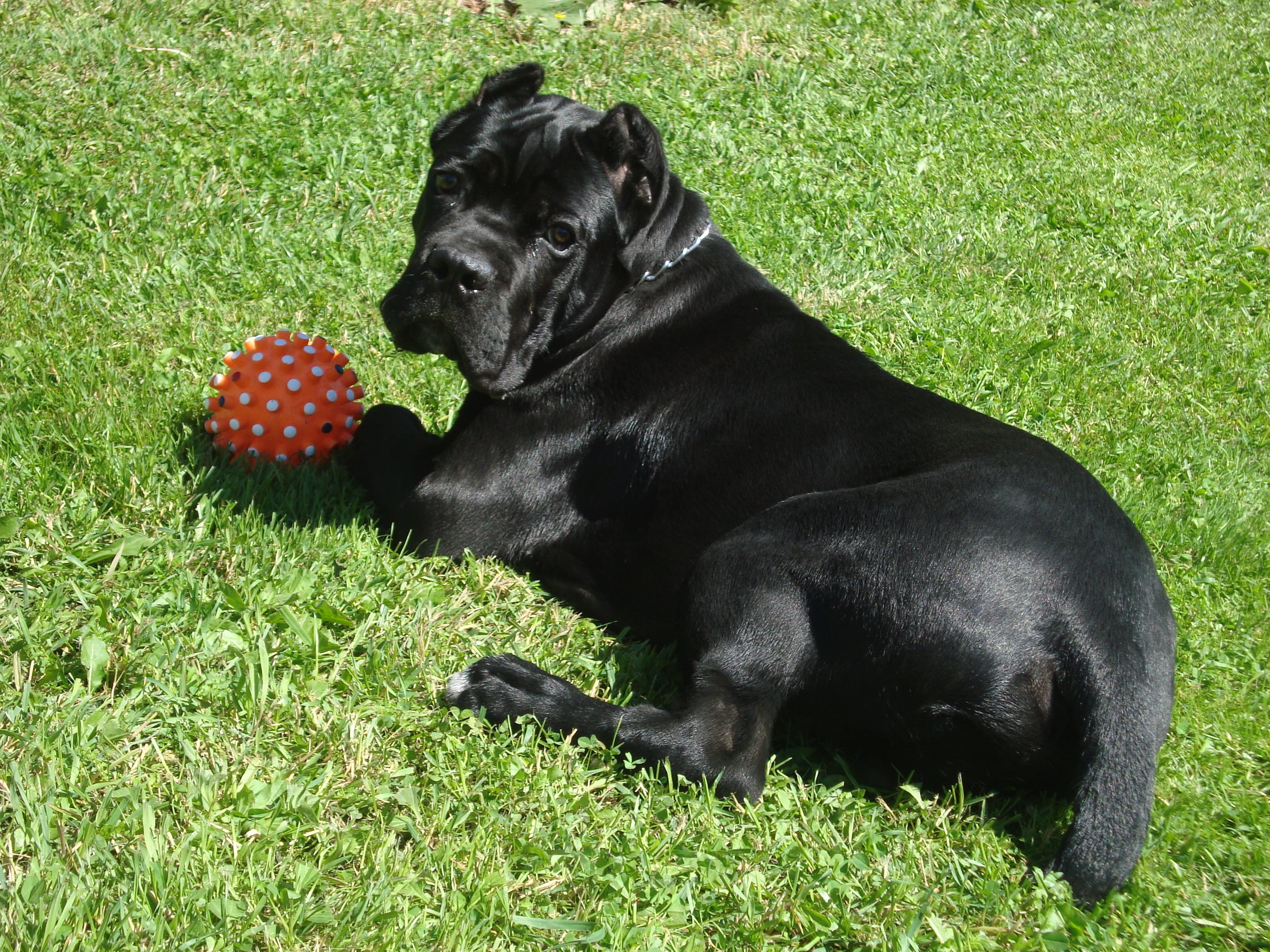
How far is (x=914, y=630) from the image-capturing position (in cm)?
314

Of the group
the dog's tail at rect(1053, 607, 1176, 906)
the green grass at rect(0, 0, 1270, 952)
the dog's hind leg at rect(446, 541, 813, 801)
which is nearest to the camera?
the green grass at rect(0, 0, 1270, 952)

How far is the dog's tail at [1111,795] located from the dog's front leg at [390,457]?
7.45 ft

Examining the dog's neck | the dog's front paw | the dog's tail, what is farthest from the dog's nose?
the dog's tail

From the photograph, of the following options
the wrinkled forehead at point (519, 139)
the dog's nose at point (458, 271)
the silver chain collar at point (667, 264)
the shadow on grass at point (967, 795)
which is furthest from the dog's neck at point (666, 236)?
the shadow on grass at point (967, 795)

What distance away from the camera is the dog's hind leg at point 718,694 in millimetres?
3201

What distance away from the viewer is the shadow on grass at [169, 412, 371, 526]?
3.87m

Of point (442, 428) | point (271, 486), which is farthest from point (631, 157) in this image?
point (271, 486)

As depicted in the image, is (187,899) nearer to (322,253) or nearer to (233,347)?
(233,347)

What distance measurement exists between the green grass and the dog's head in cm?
76

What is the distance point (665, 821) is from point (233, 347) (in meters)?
2.92

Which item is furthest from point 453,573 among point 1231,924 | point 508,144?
point 1231,924

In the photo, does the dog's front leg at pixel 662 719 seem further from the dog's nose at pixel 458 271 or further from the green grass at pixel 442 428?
the dog's nose at pixel 458 271

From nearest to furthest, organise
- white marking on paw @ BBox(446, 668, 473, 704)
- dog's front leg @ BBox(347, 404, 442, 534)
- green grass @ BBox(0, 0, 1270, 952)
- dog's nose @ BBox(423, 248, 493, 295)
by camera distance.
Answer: green grass @ BBox(0, 0, 1270, 952) < white marking on paw @ BBox(446, 668, 473, 704) < dog's nose @ BBox(423, 248, 493, 295) < dog's front leg @ BBox(347, 404, 442, 534)

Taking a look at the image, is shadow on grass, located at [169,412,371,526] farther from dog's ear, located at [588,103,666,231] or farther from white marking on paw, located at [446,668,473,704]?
dog's ear, located at [588,103,666,231]
